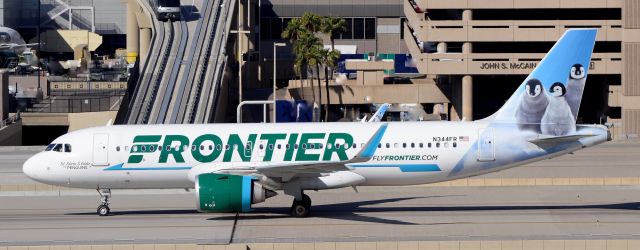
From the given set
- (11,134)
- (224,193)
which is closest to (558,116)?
(224,193)

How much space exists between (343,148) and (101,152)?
8.08 m

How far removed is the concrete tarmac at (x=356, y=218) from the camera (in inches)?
1409

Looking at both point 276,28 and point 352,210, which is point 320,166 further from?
point 276,28

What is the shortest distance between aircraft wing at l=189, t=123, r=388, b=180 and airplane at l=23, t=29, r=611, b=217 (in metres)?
0.06

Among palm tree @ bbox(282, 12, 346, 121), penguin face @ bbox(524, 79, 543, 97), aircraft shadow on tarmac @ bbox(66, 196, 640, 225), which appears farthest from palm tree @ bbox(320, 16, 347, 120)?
penguin face @ bbox(524, 79, 543, 97)

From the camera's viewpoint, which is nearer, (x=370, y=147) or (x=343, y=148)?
(x=370, y=147)

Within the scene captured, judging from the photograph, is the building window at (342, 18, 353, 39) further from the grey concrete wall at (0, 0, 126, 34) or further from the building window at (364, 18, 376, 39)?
the grey concrete wall at (0, 0, 126, 34)

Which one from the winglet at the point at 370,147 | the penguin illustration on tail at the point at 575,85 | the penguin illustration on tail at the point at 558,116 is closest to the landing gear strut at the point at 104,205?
the winglet at the point at 370,147

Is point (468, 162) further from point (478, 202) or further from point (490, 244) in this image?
point (490, 244)

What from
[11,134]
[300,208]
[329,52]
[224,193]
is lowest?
[300,208]

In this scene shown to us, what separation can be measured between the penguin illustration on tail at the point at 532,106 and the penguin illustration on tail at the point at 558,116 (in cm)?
18

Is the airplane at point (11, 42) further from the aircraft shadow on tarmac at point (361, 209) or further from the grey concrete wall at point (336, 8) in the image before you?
the aircraft shadow on tarmac at point (361, 209)

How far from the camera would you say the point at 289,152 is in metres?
40.7

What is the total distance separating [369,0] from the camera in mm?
130250
